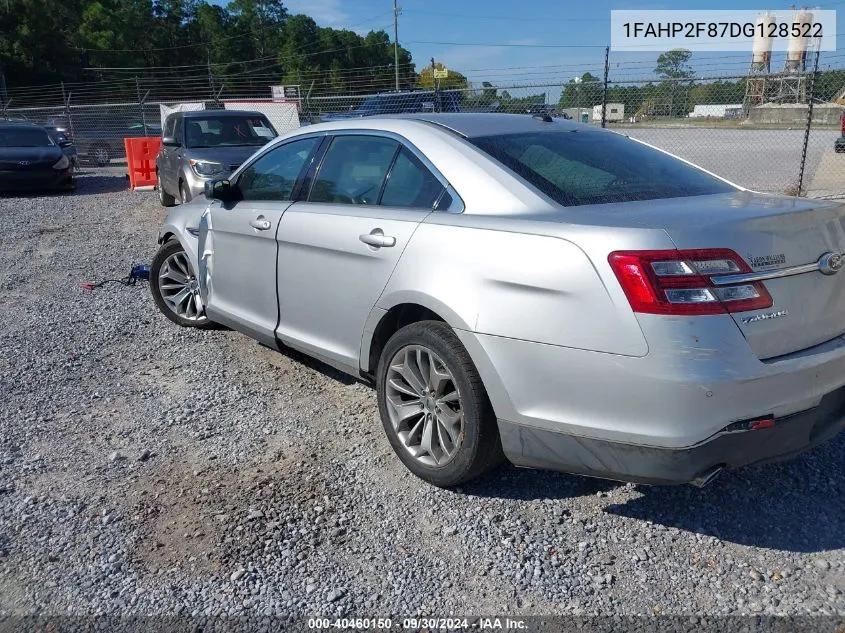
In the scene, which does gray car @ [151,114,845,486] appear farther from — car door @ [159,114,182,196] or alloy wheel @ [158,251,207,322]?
car door @ [159,114,182,196]

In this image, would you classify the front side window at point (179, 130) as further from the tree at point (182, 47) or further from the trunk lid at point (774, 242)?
the tree at point (182, 47)

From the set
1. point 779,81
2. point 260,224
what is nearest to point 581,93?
point 779,81

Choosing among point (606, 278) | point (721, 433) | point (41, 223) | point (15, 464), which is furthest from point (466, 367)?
point (41, 223)

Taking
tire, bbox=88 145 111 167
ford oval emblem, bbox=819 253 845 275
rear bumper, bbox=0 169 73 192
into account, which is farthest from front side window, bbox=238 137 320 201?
tire, bbox=88 145 111 167

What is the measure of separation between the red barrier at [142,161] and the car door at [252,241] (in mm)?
12148

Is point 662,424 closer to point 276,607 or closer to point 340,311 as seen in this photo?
point 276,607

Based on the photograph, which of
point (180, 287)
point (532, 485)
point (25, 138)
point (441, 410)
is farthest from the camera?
point (25, 138)

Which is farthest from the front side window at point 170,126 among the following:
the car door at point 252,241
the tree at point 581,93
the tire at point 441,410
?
the tire at point 441,410

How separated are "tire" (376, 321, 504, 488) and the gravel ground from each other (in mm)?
146

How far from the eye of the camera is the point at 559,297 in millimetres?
2715

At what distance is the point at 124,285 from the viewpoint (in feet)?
23.8

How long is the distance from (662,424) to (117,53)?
6632 cm

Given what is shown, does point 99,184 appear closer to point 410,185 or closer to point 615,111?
point 615,111

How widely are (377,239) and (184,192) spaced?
843 centimetres
